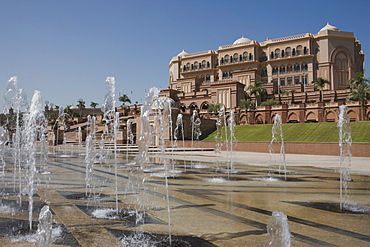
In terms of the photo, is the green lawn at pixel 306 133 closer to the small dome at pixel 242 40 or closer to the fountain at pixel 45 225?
the fountain at pixel 45 225

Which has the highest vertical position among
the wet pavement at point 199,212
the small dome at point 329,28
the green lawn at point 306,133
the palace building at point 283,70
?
the small dome at point 329,28

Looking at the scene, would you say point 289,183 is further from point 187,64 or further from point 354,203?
point 187,64

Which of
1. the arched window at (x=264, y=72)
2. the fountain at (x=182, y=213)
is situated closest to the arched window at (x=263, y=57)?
the arched window at (x=264, y=72)

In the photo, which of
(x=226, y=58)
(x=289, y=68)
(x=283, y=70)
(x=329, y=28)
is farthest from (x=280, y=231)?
(x=226, y=58)

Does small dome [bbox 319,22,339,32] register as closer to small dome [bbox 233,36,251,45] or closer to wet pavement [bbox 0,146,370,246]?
small dome [bbox 233,36,251,45]

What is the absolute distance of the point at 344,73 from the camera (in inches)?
2360

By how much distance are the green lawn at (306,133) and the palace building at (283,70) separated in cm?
1807

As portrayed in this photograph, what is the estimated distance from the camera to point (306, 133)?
31641 millimetres

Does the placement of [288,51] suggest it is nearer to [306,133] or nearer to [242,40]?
[242,40]

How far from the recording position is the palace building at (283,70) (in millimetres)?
56109

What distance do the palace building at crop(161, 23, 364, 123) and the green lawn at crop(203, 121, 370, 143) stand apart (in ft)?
59.3

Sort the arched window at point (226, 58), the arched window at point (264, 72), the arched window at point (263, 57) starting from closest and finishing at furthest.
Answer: the arched window at point (264, 72) < the arched window at point (263, 57) < the arched window at point (226, 58)

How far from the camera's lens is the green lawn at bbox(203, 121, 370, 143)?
28.0 meters

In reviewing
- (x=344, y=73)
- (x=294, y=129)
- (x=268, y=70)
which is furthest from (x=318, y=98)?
(x=294, y=129)
